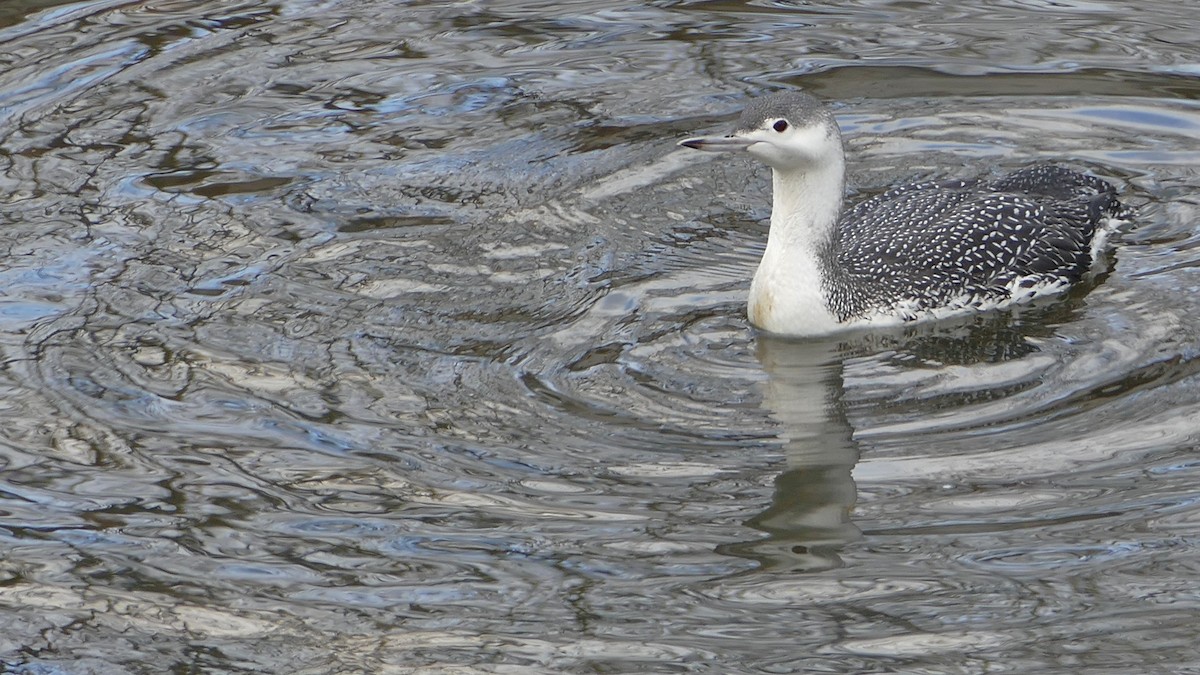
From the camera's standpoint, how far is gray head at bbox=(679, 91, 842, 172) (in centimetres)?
775

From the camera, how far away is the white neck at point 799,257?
8180 millimetres

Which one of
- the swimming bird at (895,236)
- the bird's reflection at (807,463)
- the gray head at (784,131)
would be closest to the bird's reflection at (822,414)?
the bird's reflection at (807,463)

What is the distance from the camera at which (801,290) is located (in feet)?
26.8

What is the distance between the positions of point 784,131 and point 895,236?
1259mm

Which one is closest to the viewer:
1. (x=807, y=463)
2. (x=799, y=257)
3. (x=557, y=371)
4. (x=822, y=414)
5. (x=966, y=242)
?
(x=807, y=463)

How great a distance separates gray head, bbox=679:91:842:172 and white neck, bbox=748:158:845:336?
0.70 ft

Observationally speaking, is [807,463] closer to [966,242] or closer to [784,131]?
[784,131]

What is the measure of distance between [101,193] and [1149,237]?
222 inches

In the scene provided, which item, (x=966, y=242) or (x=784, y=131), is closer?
(x=784, y=131)

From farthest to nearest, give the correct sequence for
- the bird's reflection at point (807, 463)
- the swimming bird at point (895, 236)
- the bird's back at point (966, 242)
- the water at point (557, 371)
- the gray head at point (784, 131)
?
the bird's back at point (966, 242), the swimming bird at point (895, 236), the gray head at point (784, 131), the bird's reflection at point (807, 463), the water at point (557, 371)

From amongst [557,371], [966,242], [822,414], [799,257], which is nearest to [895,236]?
[966,242]

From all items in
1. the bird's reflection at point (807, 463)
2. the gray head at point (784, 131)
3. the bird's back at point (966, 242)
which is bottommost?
the bird's reflection at point (807, 463)

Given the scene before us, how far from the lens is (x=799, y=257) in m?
8.23

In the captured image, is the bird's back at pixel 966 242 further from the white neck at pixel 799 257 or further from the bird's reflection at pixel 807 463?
the bird's reflection at pixel 807 463
